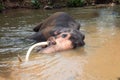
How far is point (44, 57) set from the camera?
698 centimetres

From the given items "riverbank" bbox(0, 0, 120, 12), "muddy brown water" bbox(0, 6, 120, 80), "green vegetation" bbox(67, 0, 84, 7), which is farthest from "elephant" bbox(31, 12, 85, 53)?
"green vegetation" bbox(67, 0, 84, 7)

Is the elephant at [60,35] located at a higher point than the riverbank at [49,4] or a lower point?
higher

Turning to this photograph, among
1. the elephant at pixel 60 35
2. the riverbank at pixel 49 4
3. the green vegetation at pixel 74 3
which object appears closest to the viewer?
the elephant at pixel 60 35

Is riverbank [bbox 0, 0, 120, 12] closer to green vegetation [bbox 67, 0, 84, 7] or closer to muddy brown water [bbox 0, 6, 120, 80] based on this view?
green vegetation [bbox 67, 0, 84, 7]

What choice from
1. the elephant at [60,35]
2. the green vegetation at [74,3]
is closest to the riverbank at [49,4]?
the green vegetation at [74,3]

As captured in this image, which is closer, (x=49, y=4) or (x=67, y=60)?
(x=67, y=60)

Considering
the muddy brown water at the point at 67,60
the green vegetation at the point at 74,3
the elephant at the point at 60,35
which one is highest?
the elephant at the point at 60,35

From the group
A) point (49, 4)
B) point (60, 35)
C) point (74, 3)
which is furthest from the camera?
point (74, 3)

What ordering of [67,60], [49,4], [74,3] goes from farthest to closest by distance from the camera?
1. [74,3]
2. [49,4]
3. [67,60]

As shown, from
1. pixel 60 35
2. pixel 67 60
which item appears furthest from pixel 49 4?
pixel 67 60

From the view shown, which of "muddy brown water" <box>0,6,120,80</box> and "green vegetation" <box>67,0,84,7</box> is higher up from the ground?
"muddy brown water" <box>0,6,120,80</box>

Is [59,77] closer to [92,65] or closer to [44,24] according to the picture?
[92,65]

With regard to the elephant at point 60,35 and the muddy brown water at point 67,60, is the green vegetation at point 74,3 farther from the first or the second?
the elephant at point 60,35

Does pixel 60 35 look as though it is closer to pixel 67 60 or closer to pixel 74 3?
pixel 67 60
